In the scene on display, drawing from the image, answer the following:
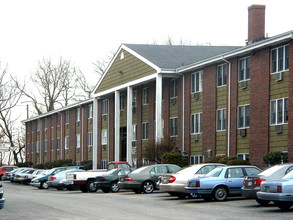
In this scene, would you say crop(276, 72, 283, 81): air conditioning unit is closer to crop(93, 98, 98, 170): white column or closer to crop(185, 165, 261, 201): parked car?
crop(185, 165, 261, 201): parked car

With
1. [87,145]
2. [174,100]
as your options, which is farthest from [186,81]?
[87,145]

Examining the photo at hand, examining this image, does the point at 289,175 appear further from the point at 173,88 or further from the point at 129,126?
the point at 129,126

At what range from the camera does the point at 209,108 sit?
35281 mm

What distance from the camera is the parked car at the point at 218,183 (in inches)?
786

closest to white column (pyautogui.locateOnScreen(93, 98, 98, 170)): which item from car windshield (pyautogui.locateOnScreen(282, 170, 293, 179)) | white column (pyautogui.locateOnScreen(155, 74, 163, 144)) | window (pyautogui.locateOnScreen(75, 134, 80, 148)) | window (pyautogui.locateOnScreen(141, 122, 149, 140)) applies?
window (pyautogui.locateOnScreen(141, 122, 149, 140))

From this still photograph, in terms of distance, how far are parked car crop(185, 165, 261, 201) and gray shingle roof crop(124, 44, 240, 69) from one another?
60.7 ft

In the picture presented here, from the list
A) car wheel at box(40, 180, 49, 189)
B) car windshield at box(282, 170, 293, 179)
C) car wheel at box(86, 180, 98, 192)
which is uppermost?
car windshield at box(282, 170, 293, 179)

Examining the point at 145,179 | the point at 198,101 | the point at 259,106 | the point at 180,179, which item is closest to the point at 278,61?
the point at 259,106

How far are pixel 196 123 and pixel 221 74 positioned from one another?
443 cm

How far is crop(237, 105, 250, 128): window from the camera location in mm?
31375

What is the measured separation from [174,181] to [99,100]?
32.8 meters

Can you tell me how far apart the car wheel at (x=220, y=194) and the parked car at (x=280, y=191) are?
378 cm

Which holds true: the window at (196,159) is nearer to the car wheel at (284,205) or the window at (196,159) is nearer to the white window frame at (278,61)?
the white window frame at (278,61)

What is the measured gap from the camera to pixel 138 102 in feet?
149
